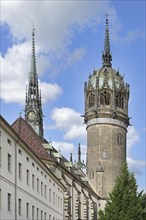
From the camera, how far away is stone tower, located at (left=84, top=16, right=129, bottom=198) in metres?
110

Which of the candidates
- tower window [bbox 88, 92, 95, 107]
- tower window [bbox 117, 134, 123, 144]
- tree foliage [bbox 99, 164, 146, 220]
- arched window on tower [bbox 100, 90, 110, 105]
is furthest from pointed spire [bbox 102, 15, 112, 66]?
tree foliage [bbox 99, 164, 146, 220]

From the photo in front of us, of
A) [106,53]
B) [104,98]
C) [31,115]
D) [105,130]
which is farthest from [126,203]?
[106,53]

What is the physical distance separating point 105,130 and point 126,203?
1946 inches

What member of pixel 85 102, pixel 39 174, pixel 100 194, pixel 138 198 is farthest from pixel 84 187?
pixel 39 174

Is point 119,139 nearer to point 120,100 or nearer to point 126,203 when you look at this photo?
point 120,100

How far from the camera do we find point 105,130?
109938 mm

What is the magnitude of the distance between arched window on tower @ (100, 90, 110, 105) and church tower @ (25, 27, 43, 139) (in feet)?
50.9

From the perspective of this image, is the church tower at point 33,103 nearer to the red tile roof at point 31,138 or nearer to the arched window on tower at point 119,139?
the arched window on tower at point 119,139

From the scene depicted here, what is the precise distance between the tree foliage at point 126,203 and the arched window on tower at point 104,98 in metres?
48.7

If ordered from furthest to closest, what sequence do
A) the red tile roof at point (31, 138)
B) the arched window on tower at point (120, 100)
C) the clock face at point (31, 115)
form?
the clock face at point (31, 115), the arched window on tower at point (120, 100), the red tile roof at point (31, 138)

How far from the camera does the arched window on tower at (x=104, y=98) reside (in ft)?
366

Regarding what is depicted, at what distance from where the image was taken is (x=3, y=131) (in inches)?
1570

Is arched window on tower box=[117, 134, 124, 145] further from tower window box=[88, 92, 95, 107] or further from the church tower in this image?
the church tower

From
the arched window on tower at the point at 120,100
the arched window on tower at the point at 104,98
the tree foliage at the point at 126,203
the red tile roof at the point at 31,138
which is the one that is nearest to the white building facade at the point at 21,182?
the tree foliage at the point at 126,203
